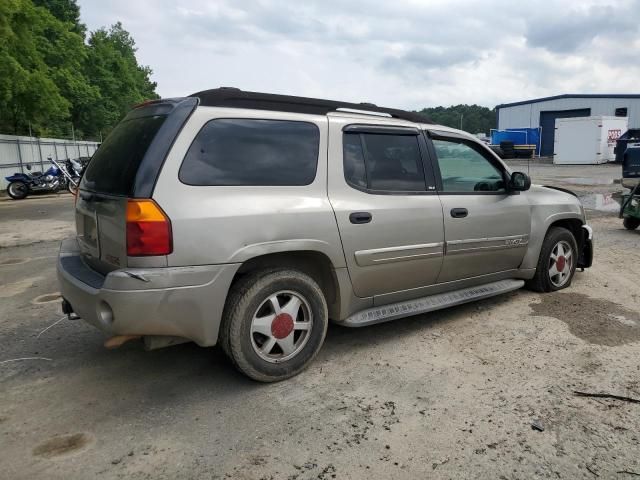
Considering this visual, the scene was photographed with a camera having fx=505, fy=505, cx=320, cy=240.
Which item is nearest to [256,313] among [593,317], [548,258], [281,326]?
[281,326]

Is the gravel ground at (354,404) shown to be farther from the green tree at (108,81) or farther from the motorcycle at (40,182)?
the green tree at (108,81)

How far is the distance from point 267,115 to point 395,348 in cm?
206

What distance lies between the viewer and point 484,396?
3262 millimetres

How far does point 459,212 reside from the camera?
14.1 feet

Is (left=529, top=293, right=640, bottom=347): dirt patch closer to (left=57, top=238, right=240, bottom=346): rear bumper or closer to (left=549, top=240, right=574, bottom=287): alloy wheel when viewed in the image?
(left=549, top=240, right=574, bottom=287): alloy wheel

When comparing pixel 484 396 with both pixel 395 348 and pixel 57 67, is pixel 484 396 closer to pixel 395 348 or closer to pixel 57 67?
pixel 395 348

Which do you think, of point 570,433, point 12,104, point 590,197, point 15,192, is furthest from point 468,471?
point 12,104

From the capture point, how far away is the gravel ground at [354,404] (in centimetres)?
261

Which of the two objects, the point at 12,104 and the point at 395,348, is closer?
the point at 395,348

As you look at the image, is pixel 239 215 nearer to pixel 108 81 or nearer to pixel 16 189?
pixel 16 189

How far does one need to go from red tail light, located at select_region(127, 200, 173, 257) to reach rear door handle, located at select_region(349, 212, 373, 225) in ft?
4.33

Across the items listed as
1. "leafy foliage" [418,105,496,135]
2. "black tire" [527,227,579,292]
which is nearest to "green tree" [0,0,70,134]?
"black tire" [527,227,579,292]

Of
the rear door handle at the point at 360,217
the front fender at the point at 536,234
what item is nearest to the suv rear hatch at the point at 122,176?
the rear door handle at the point at 360,217

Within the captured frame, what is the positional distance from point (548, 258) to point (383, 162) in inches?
94.3
